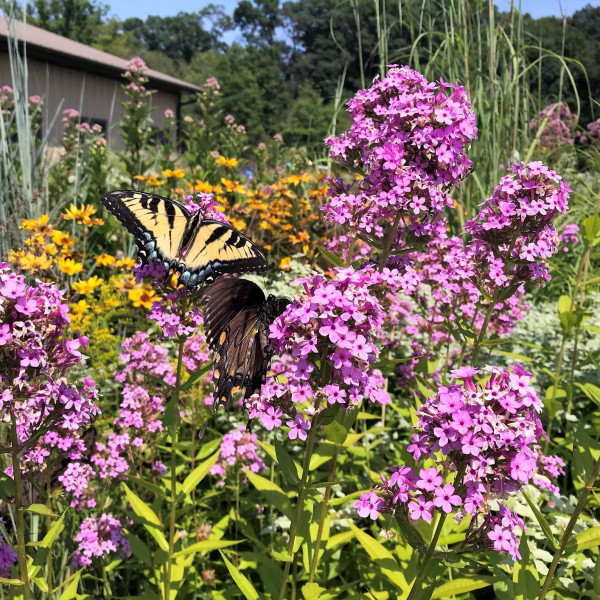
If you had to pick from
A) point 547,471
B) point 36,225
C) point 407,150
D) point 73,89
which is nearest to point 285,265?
point 36,225

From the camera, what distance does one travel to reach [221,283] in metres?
2.50

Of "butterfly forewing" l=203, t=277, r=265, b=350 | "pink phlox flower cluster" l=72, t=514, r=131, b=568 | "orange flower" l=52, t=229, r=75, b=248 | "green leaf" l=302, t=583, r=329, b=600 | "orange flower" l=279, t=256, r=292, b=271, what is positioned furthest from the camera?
"orange flower" l=279, t=256, r=292, b=271

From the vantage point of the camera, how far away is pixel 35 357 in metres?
1.90

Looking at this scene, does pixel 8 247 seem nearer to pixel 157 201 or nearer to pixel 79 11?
pixel 157 201

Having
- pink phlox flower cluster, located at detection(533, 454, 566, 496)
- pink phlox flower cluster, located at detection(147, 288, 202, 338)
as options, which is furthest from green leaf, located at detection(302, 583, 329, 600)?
pink phlox flower cluster, located at detection(533, 454, 566, 496)

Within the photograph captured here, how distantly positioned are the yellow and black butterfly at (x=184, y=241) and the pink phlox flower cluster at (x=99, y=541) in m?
1.51

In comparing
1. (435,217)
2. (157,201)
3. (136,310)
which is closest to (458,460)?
(435,217)

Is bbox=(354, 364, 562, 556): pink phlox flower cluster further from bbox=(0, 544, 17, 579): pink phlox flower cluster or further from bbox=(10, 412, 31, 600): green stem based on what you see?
bbox=(0, 544, 17, 579): pink phlox flower cluster

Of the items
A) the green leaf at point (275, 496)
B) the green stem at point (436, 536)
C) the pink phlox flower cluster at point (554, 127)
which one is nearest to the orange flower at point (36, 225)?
the green leaf at point (275, 496)

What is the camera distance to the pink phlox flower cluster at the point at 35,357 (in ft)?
6.13

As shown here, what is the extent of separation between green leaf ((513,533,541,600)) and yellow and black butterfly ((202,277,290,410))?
53.4 inches

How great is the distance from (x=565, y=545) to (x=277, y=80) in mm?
80883

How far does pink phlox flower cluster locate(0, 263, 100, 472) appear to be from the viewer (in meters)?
1.87

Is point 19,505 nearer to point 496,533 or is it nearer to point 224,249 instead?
point 224,249
